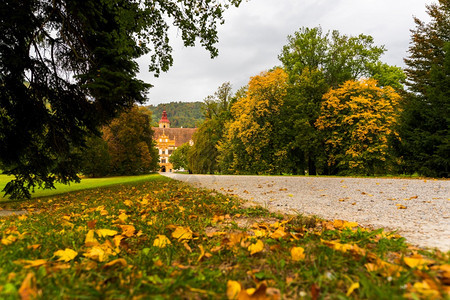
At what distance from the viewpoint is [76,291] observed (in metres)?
0.96

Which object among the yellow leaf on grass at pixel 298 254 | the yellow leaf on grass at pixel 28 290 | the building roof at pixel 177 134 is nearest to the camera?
the yellow leaf on grass at pixel 28 290

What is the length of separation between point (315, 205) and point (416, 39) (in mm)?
24886

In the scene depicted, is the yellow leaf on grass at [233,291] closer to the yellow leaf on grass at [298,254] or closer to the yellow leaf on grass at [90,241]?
the yellow leaf on grass at [298,254]

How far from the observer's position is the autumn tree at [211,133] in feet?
88.6

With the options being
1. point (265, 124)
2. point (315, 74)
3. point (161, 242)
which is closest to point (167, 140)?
point (265, 124)

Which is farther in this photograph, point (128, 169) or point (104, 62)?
point (128, 169)

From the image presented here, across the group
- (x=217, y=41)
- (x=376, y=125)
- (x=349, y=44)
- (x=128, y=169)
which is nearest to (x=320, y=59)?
(x=349, y=44)

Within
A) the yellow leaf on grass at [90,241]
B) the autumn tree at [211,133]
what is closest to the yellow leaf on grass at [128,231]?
the yellow leaf on grass at [90,241]

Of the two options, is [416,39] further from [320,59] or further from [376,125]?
[376,125]

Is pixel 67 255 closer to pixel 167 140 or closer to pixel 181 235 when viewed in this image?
pixel 181 235

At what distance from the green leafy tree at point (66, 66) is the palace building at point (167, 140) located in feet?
204

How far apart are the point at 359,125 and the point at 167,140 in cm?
6480

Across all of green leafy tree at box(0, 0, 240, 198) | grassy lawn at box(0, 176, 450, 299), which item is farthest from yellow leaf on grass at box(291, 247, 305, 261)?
green leafy tree at box(0, 0, 240, 198)

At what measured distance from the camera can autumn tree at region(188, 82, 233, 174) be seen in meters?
27.0
